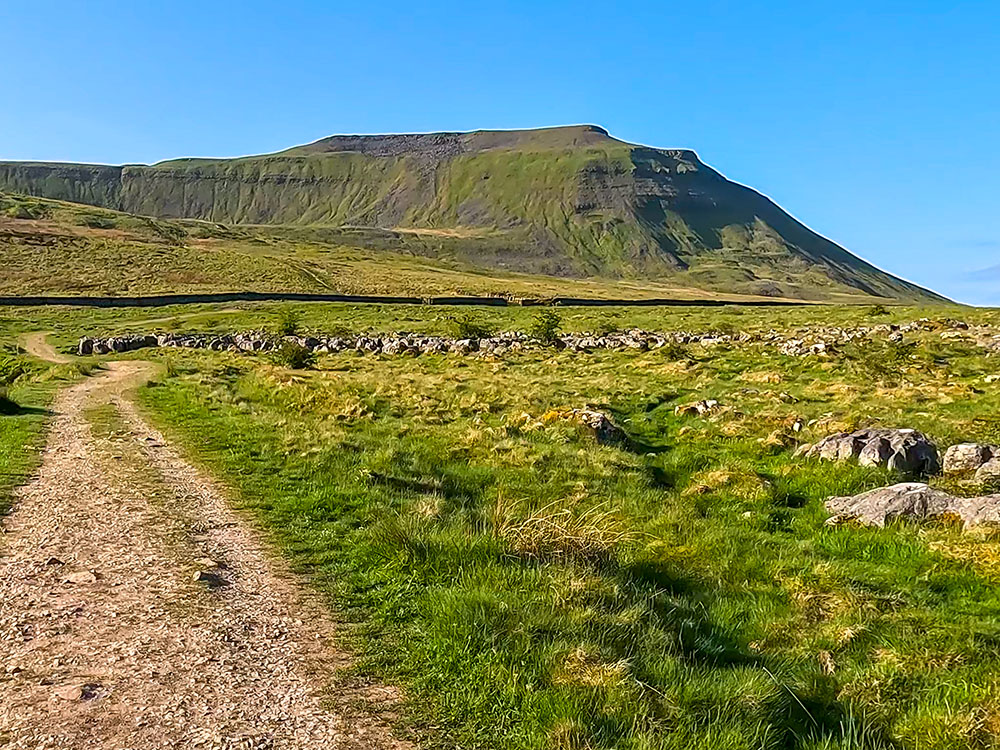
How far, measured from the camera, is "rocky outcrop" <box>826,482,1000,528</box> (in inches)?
444

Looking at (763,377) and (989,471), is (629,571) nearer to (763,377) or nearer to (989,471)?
(989,471)

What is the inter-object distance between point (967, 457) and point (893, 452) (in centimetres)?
129

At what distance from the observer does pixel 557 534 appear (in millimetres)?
9531

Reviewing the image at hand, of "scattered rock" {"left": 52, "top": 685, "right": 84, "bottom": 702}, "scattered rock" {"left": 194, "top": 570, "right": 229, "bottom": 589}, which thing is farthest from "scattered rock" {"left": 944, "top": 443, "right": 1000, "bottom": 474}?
"scattered rock" {"left": 52, "top": 685, "right": 84, "bottom": 702}

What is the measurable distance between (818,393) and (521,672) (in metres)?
21.3

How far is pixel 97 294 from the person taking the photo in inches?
3487

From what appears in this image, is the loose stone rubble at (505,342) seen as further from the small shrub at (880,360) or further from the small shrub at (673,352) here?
the small shrub at (880,360)

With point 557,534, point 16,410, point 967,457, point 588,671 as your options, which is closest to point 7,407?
point 16,410

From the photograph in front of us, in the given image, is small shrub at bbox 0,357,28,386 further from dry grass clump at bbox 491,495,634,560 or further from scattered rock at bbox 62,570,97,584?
dry grass clump at bbox 491,495,634,560

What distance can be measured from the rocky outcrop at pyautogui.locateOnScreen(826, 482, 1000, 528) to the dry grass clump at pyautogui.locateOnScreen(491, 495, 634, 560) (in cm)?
386

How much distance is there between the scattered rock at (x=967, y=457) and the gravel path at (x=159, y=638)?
12.4 m

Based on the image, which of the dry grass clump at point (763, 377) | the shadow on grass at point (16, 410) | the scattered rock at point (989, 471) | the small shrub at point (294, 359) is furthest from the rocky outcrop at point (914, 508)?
the small shrub at point (294, 359)

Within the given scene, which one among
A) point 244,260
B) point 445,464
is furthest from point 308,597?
point 244,260

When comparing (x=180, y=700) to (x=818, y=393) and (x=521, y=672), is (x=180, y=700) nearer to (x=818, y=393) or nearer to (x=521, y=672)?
(x=521, y=672)
